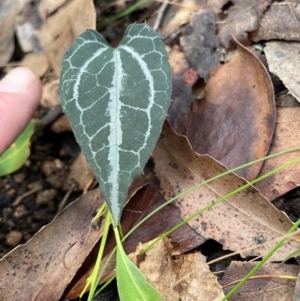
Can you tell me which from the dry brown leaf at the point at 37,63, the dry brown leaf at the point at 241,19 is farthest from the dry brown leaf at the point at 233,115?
the dry brown leaf at the point at 37,63

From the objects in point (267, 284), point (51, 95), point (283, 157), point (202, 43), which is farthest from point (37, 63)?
point (267, 284)

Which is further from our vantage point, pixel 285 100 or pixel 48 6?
pixel 48 6

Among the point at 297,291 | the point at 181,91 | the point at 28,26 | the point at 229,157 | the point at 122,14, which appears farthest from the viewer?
the point at 28,26

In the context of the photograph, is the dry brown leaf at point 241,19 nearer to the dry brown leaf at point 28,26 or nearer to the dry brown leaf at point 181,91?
the dry brown leaf at point 181,91

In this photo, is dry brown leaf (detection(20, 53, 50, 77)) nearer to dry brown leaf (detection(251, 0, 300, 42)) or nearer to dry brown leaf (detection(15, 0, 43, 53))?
→ dry brown leaf (detection(15, 0, 43, 53))

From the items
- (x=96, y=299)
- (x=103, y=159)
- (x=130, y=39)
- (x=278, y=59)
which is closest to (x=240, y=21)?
(x=278, y=59)

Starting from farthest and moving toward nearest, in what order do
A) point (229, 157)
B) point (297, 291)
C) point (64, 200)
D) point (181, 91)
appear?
point (64, 200), point (181, 91), point (229, 157), point (297, 291)

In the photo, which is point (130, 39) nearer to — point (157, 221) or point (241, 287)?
point (157, 221)

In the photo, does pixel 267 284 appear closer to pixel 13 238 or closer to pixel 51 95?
pixel 13 238
